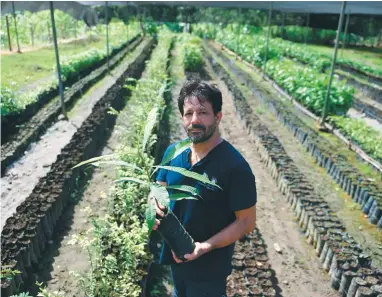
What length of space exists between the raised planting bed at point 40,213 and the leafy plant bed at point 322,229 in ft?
11.4

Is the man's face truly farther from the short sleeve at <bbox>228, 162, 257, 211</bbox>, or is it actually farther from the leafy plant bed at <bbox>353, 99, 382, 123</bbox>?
the leafy plant bed at <bbox>353, 99, 382, 123</bbox>

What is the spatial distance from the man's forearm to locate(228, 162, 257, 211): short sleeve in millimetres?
104

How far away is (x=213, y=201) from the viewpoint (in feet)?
6.81

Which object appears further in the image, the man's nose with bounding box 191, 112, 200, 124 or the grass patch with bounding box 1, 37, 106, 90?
the grass patch with bounding box 1, 37, 106, 90

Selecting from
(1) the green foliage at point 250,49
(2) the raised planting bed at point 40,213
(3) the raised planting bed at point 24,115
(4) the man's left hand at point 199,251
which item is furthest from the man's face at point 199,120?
(1) the green foliage at point 250,49

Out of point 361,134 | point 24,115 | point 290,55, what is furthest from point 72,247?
point 290,55

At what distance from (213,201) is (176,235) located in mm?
287

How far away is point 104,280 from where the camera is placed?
2973 millimetres

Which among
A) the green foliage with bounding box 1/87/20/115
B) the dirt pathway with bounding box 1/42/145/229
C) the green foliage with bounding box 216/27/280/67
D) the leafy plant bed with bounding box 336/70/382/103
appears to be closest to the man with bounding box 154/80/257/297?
the dirt pathway with bounding box 1/42/145/229

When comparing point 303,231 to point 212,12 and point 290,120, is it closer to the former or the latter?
point 290,120

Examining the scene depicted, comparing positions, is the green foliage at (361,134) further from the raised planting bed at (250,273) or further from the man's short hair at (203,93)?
the man's short hair at (203,93)

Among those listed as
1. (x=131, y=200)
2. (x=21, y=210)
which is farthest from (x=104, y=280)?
(x=21, y=210)

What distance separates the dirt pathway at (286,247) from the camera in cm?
424

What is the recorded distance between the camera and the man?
6.55ft
